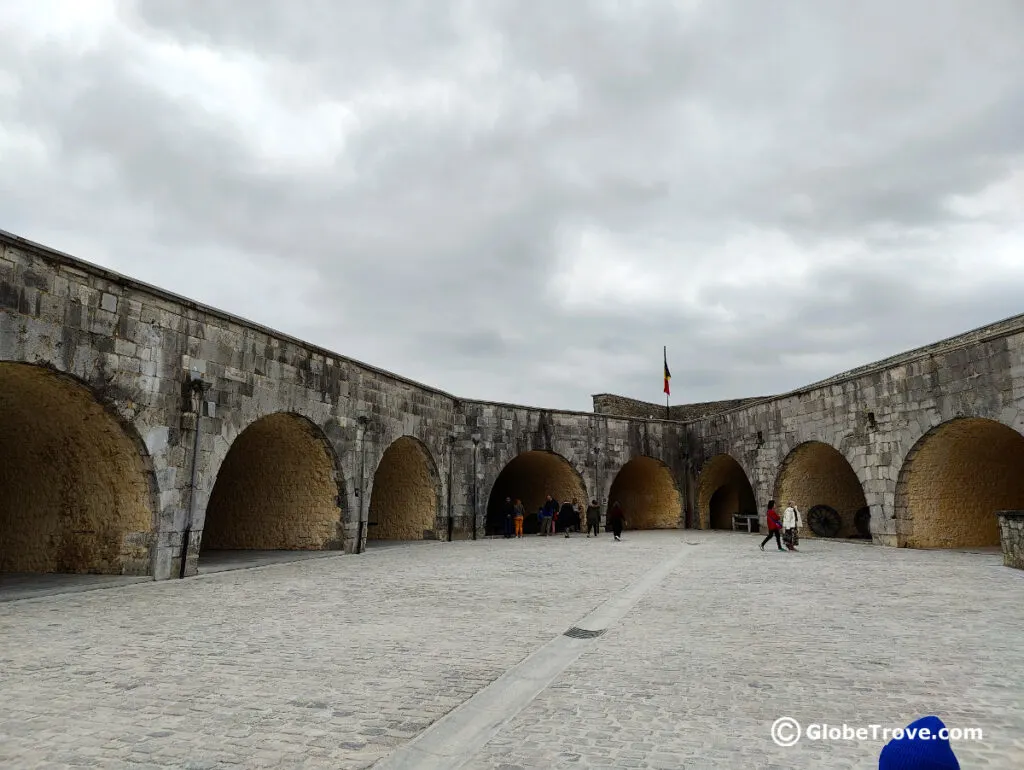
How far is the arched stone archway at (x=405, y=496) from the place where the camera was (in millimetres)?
18500

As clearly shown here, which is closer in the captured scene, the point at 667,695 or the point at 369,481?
the point at 667,695

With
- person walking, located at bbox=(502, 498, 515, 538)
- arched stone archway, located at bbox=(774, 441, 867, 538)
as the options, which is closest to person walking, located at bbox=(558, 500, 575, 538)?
person walking, located at bbox=(502, 498, 515, 538)

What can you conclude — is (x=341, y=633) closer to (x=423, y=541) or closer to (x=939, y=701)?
(x=939, y=701)

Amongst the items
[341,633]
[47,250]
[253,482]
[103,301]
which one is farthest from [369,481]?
[341,633]

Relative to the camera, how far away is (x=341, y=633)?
605 centimetres

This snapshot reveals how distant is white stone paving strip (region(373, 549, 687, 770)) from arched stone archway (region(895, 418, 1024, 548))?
12.1 metres

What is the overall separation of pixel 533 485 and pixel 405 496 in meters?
7.32

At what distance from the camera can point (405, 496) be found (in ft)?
62.8

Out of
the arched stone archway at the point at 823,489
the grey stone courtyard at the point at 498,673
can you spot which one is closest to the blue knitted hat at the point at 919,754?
the grey stone courtyard at the point at 498,673

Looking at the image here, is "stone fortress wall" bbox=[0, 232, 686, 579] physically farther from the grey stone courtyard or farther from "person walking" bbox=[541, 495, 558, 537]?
"person walking" bbox=[541, 495, 558, 537]

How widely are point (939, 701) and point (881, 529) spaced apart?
43.7 ft

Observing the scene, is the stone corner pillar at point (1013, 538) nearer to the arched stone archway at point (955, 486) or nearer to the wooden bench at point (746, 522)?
the arched stone archway at point (955, 486)

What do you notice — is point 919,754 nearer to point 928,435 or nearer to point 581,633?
point 581,633

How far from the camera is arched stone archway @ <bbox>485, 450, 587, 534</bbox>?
23.2m
